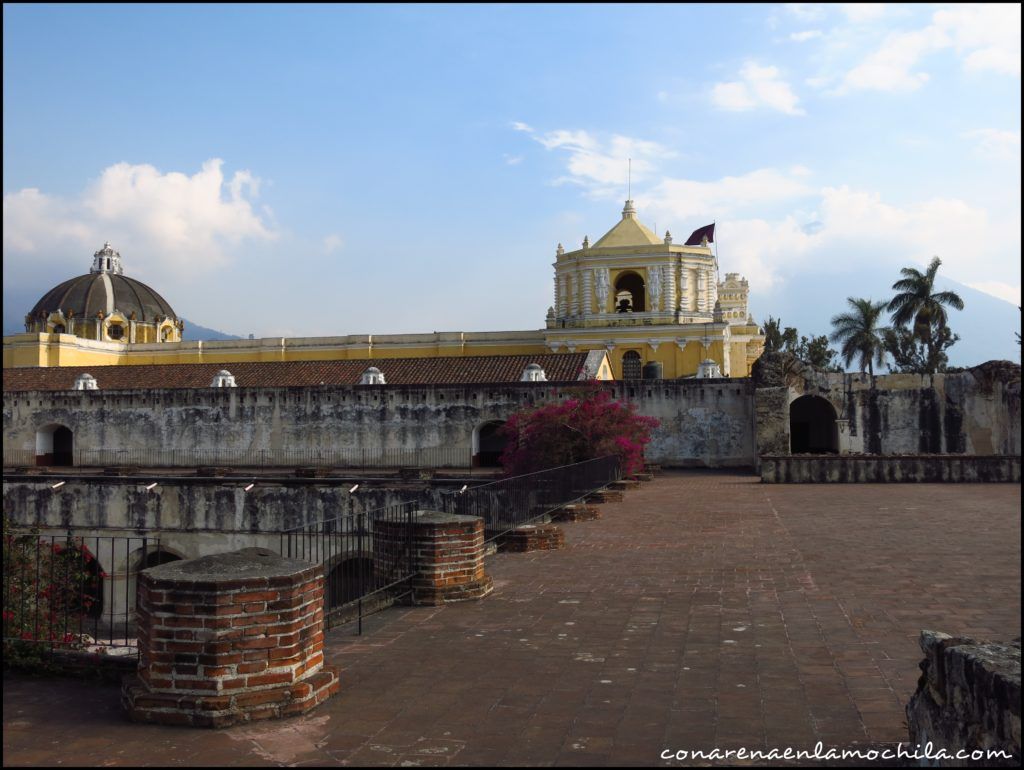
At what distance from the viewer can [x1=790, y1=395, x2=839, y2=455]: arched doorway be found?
108ft

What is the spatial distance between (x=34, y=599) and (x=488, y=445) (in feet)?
62.7

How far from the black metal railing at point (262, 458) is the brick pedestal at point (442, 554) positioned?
63.8 ft

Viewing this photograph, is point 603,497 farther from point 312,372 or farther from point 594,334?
Result: point 594,334

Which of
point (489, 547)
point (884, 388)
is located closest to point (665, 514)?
point (489, 547)

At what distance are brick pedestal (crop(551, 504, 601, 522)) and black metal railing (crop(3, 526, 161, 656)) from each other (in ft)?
18.9

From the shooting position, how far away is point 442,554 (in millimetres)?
7824

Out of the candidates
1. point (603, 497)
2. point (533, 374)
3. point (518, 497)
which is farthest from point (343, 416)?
point (518, 497)

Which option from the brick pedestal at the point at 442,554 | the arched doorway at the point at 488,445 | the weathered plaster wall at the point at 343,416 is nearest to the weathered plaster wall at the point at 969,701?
the brick pedestal at the point at 442,554

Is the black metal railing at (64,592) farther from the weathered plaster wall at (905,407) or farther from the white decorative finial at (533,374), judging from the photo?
the weathered plaster wall at (905,407)

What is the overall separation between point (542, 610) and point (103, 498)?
16.4m

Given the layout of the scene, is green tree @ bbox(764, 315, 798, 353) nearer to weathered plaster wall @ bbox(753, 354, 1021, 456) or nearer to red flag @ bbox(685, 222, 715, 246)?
red flag @ bbox(685, 222, 715, 246)

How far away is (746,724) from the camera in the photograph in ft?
14.6

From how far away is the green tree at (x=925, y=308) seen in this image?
1688 inches

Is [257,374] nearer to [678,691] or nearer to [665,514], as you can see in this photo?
[665,514]
